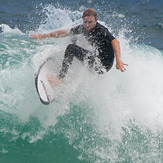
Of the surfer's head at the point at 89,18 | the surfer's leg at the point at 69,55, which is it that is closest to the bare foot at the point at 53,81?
the surfer's leg at the point at 69,55

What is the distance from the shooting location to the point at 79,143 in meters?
3.90

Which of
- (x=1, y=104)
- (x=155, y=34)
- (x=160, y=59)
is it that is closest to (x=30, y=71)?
(x=1, y=104)

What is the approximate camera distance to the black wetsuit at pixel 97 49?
4230 millimetres

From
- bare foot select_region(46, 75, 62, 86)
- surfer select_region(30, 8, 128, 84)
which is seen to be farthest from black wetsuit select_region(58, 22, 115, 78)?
bare foot select_region(46, 75, 62, 86)

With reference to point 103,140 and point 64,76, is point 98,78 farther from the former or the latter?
point 103,140

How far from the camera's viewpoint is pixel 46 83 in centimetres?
414

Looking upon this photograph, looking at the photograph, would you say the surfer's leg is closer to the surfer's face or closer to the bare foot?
the bare foot

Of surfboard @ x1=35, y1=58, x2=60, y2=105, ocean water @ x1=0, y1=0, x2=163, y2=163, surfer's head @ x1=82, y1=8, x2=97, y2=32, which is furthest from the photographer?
surfer's head @ x1=82, y1=8, x2=97, y2=32

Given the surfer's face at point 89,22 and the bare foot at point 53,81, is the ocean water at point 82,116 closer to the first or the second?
the bare foot at point 53,81

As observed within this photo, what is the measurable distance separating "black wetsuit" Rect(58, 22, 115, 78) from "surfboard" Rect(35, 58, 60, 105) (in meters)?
0.24

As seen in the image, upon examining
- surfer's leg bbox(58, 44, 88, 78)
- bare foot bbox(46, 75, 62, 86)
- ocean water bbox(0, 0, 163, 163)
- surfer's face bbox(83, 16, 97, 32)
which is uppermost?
surfer's face bbox(83, 16, 97, 32)

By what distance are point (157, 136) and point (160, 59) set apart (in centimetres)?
459

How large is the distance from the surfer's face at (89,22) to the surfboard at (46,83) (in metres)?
0.88

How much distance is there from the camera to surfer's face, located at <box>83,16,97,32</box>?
423cm
